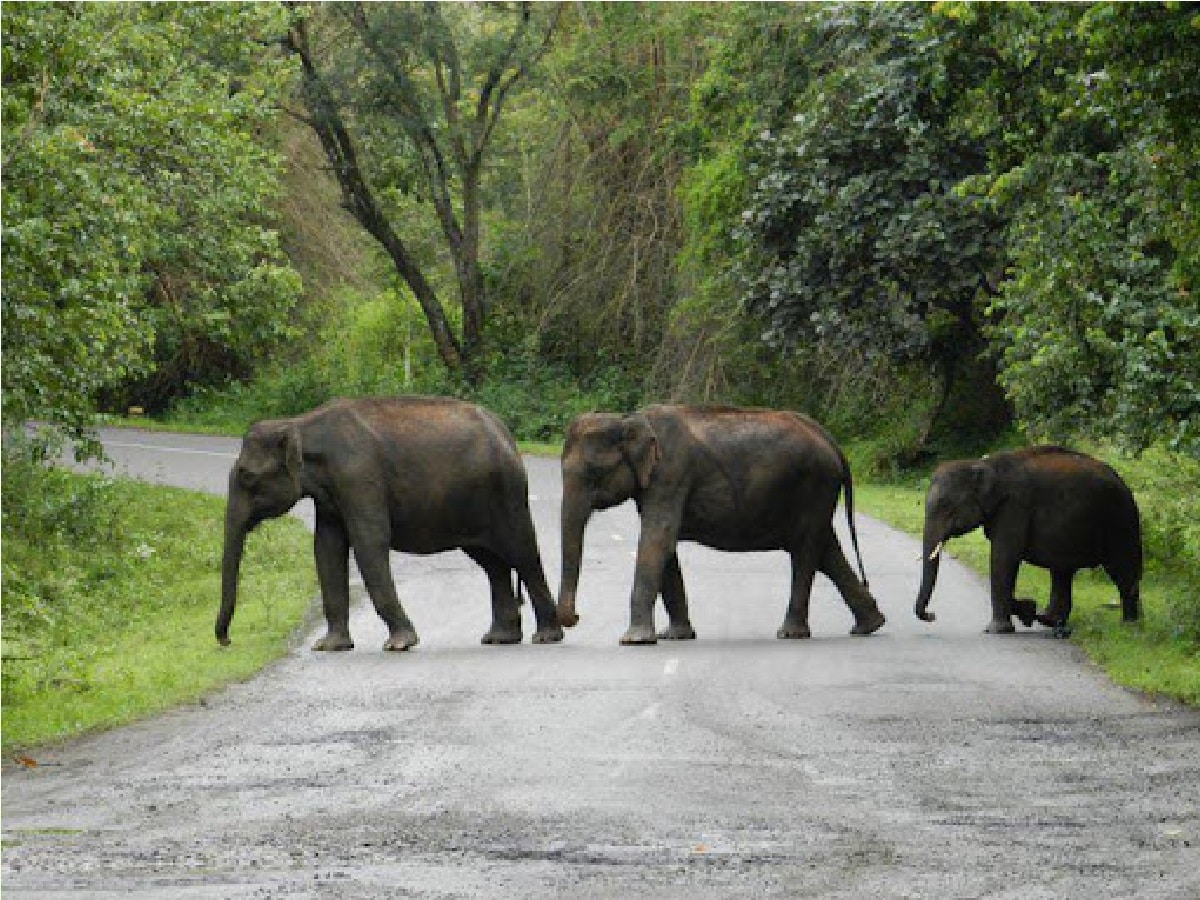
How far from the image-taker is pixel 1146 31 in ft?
48.4

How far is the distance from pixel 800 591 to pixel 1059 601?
2288mm

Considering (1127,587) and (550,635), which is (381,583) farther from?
(1127,587)

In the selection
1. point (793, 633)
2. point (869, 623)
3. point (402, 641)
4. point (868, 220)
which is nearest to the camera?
point (402, 641)

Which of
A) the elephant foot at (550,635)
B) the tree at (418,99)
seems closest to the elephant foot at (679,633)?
the elephant foot at (550,635)

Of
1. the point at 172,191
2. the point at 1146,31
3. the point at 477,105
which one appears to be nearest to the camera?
the point at 1146,31

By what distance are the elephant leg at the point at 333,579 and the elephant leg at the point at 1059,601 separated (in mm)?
5754

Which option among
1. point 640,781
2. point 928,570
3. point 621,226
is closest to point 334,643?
point 928,570

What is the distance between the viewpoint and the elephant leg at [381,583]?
18750 mm

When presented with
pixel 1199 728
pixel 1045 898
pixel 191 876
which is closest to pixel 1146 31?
pixel 1199 728

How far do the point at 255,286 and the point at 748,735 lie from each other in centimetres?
1877

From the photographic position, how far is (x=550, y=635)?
64.3 ft

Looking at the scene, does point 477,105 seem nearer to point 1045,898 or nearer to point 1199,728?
point 1199,728

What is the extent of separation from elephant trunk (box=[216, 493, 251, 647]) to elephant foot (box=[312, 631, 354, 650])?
2.37 feet

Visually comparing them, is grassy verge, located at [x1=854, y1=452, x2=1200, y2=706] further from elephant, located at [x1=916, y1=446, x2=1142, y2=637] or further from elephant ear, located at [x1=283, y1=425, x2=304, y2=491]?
elephant ear, located at [x1=283, y1=425, x2=304, y2=491]
